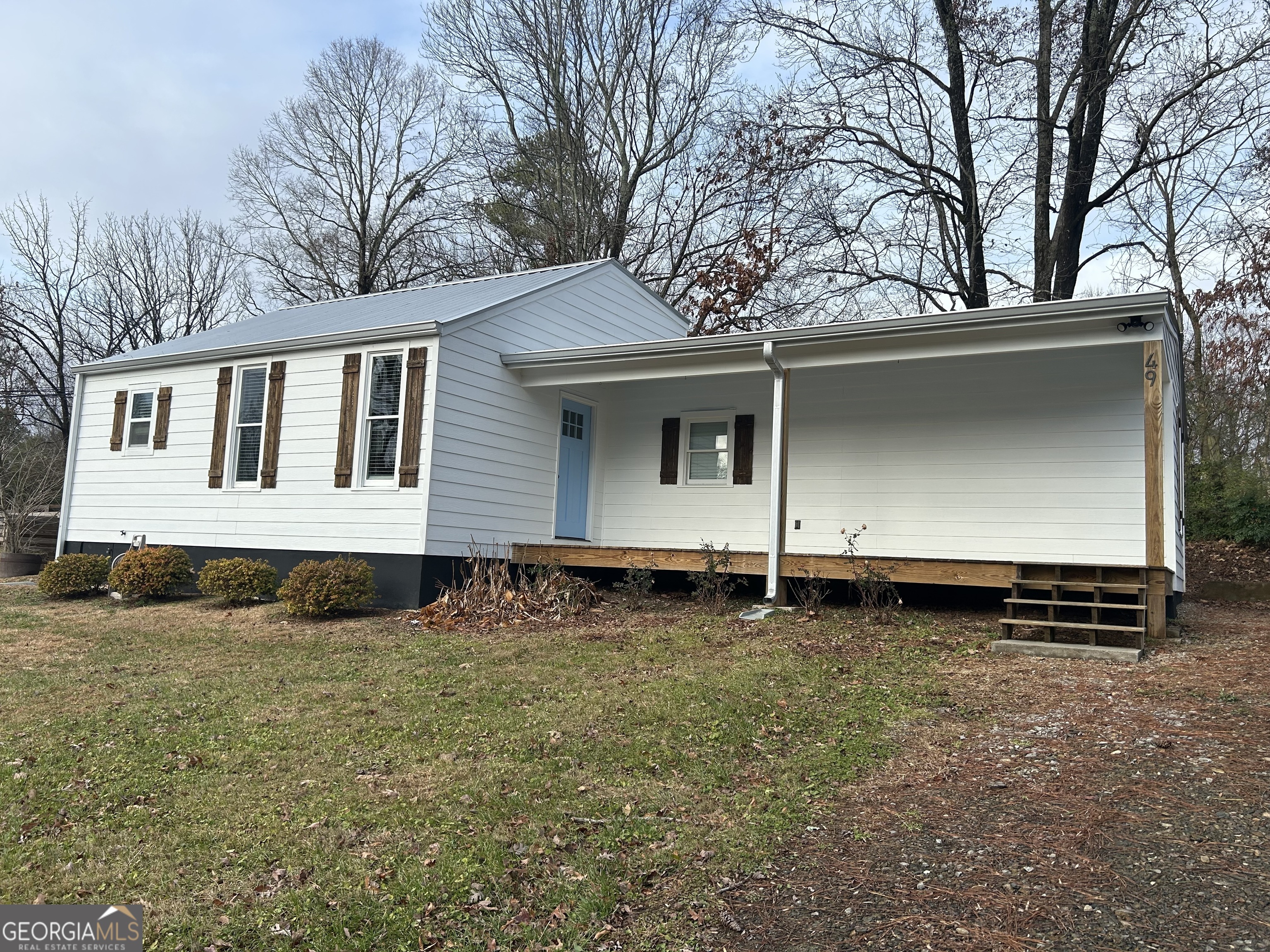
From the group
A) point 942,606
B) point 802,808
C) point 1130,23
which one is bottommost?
point 802,808

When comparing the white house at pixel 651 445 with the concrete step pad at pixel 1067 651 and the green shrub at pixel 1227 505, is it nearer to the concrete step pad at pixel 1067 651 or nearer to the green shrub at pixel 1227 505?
the concrete step pad at pixel 1067 651

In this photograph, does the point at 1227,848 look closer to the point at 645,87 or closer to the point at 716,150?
the point at 716,150

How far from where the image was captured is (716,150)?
2194 centimetres

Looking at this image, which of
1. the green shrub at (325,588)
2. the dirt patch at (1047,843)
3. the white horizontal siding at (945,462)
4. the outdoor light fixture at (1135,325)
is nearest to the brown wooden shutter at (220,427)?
the green shrub at (325,588)

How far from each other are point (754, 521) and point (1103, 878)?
8.45 meters

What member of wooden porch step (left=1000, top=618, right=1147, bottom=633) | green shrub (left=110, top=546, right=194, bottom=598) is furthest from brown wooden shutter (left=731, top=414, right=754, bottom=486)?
green shrub (left=110, top=546, right=194, bottom=598)

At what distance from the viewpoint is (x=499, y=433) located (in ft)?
38.7

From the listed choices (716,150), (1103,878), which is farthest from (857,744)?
(716,150)

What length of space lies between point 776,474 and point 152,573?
8163 millimetres

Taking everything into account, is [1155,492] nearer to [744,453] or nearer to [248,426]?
[744,453]

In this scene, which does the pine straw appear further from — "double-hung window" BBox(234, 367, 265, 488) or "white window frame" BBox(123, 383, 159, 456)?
"white window frame" BBox(123, 383, 159, 456)

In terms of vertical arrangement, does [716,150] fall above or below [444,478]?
above

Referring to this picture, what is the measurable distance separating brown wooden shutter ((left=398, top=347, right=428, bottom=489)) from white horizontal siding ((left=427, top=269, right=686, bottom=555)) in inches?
8.6

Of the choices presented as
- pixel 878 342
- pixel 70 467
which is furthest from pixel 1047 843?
pixel 70 467
